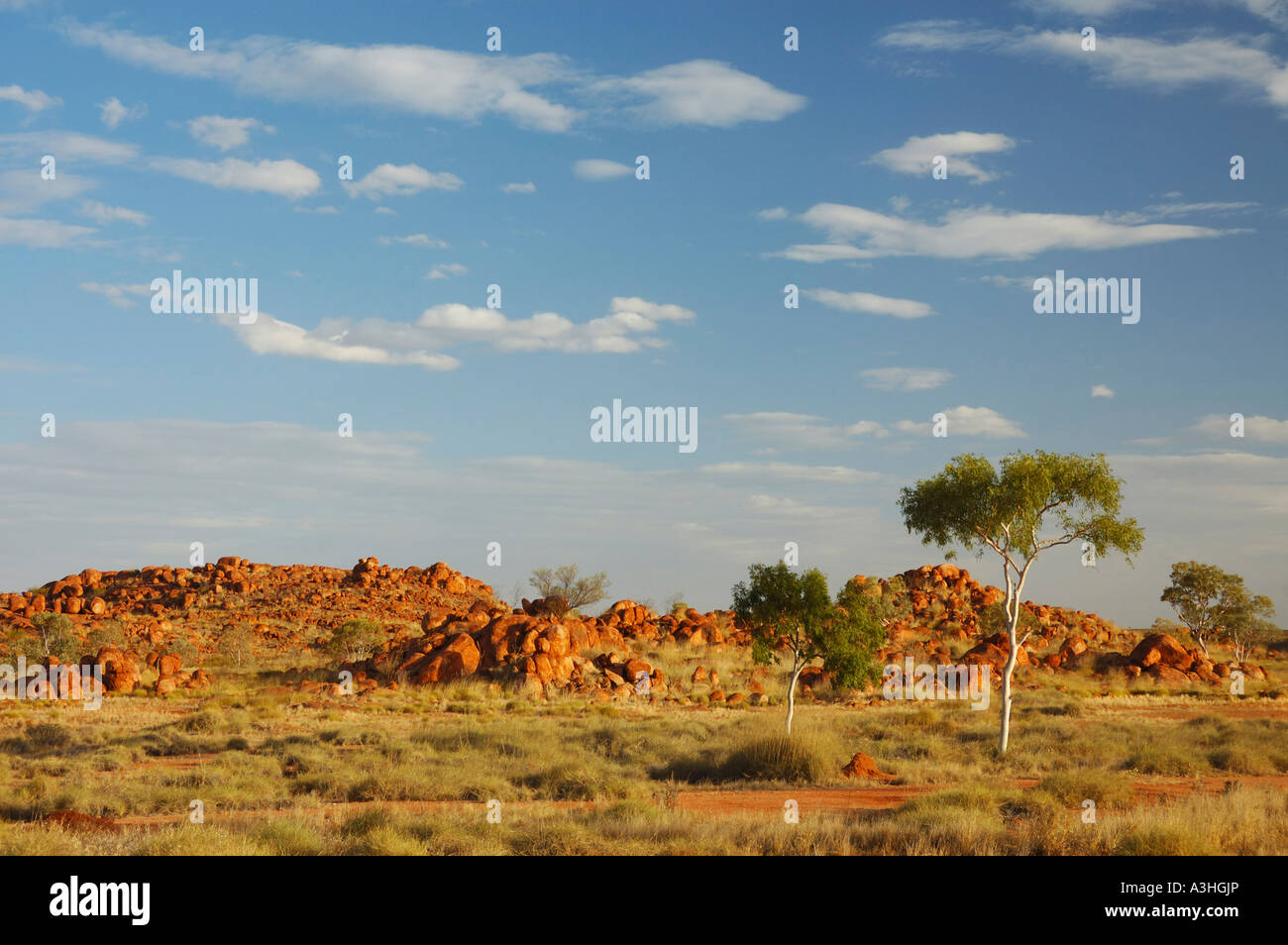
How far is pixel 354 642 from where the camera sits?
5800cm

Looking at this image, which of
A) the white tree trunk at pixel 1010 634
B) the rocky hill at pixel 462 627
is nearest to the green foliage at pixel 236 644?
the rocky hill at pixel 462 627

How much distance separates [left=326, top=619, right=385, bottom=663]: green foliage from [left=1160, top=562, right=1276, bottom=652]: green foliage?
53509mm

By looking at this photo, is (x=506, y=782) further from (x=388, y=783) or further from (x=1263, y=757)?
(x=1263, y=757)

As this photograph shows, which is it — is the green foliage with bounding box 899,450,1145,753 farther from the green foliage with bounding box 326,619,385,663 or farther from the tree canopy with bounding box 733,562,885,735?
the green foliage with bounding box 326,619,385,663

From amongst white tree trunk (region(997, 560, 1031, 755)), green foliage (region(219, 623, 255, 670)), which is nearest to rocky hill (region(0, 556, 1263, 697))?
green foliage (region(219, 623, 255, 670))

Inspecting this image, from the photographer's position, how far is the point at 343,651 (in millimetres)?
58062

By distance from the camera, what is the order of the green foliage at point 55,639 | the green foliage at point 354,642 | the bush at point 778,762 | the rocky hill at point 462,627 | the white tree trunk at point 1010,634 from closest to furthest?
the bush at point 778,762 < the white tree trunk at point 1010,634 < the rocky hill at point 462,627 < the green foliage at point 55,639 < the green foliage at point 354,642

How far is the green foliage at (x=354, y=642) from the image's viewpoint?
190 feet

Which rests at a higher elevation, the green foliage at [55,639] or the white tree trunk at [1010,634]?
the white tree trunk at [1010,634]

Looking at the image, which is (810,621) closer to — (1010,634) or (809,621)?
(809,621)

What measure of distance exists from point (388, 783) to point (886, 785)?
10.5 meters

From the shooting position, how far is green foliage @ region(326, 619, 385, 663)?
57.8m

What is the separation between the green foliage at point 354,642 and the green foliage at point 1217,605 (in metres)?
53.5

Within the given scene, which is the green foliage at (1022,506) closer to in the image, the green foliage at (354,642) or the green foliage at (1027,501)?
the green foliage at (1027,501)
